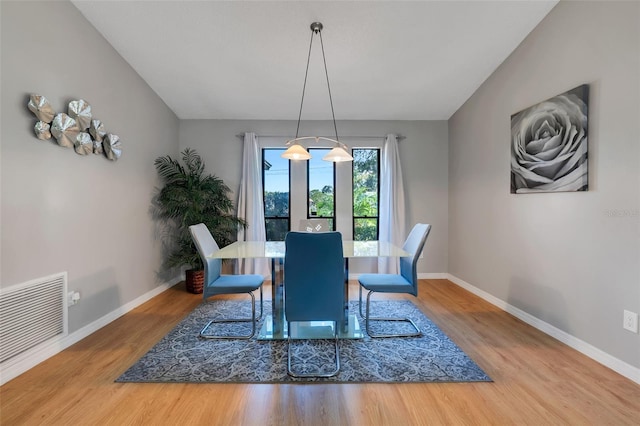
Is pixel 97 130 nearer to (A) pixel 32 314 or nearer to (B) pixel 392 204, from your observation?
(A) pixel 32 314

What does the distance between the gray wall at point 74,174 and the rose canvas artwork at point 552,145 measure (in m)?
4.12

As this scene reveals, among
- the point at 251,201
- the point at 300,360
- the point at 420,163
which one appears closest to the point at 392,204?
→ the point at 420,163

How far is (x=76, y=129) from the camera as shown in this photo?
2246mm

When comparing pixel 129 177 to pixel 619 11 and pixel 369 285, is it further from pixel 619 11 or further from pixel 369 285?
pixel 619 11

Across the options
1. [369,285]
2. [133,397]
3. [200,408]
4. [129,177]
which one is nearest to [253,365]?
[200,408]

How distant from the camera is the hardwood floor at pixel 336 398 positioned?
Result: 1465 millimetres

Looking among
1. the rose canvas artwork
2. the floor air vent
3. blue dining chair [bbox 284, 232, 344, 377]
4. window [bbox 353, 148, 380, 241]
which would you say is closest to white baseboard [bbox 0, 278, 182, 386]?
the floor air vent

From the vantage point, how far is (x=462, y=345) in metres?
2.24

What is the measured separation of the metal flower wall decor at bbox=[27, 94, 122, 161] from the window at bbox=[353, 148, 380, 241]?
10.3 feet

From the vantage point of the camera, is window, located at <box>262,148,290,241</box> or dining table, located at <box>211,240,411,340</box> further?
window, located at <box>262,148,290,241</box>

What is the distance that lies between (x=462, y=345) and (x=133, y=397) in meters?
2.39

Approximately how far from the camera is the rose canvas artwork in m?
2.12

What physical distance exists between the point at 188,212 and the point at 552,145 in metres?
3.93

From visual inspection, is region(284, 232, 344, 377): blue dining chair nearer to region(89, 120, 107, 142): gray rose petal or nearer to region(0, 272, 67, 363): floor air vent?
region(0, 272, 67, 363): floor air vent
